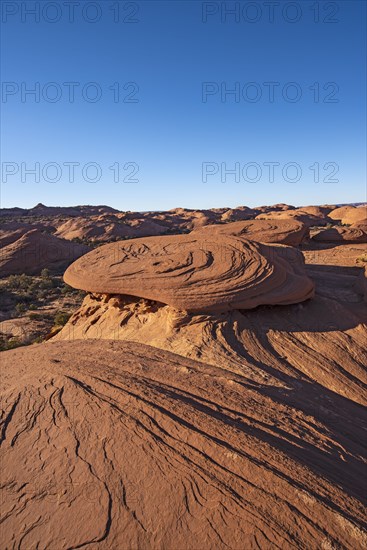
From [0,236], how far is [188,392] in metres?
33.8

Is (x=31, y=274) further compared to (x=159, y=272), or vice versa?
(x=31, y=274)

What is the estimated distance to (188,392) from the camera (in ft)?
17.1

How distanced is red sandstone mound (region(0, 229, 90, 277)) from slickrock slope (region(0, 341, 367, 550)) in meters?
25.0

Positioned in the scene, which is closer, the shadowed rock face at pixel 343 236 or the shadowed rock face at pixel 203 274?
the shadowed rock face at pixel 203 274

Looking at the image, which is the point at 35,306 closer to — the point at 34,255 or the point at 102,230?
the point at 34,255

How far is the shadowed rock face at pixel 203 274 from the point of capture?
8.59m

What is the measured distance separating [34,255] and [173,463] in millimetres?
28994

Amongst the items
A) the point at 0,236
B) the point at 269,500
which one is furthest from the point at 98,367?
the point at 0,236

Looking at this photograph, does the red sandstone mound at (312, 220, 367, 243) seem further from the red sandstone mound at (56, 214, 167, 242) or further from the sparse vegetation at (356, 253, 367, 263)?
the red sandstone mound at (56, 214, 167, 242)

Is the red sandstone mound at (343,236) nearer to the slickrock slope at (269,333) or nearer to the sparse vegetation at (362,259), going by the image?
the sparse vegetation at (362,259)

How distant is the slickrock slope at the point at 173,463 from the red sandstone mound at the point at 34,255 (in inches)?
986

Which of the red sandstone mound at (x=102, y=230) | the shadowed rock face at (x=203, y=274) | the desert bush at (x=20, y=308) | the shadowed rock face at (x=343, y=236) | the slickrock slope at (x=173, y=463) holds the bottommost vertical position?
the desert bush at (x=20, y=308)

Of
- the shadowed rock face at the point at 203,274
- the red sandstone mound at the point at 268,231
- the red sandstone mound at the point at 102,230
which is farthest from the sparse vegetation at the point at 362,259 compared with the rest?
the red sandstone mound at the point at 102,230

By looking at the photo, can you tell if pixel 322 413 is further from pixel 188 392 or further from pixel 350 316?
pixel 350 316
